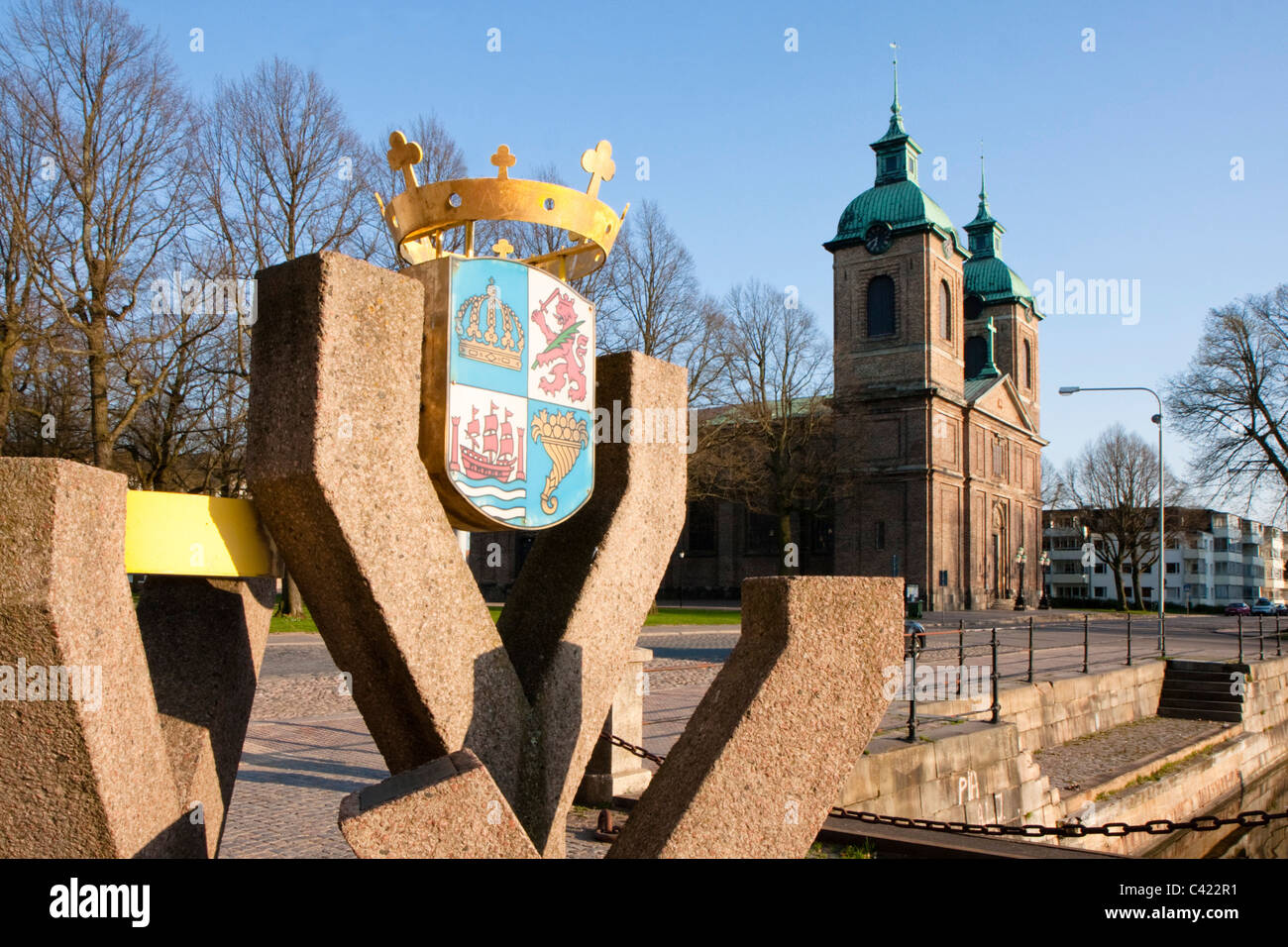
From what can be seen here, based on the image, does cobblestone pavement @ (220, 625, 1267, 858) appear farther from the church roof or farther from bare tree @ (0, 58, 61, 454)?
the church roof

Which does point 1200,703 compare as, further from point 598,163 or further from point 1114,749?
point 598,163

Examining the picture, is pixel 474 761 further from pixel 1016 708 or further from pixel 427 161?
pixel 427 161

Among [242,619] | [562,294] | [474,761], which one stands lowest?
[474,761]

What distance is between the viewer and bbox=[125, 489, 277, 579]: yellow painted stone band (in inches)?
119

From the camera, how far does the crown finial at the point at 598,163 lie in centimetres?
428

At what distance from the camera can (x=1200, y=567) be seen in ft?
292

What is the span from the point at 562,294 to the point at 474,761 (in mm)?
1765

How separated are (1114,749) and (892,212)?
127 feet

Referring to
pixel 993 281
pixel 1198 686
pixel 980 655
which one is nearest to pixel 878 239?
pixel 993 281

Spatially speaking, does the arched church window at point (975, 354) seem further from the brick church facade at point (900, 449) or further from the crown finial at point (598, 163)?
the crown finial at point (598, 163)
